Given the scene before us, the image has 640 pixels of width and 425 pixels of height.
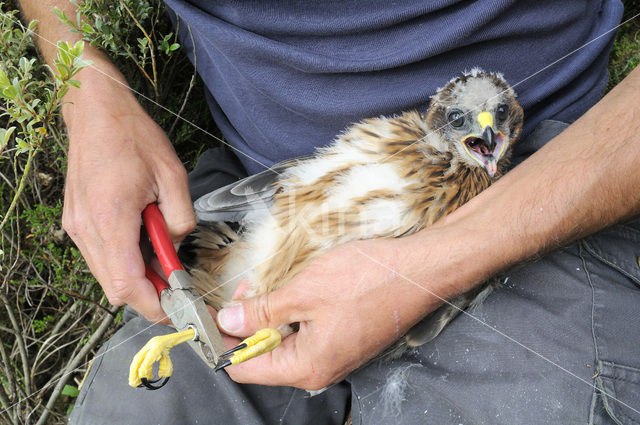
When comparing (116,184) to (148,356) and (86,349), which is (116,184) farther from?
(86,349)

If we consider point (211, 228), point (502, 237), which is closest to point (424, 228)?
point (502, 237)

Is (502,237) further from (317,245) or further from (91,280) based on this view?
(91,280)

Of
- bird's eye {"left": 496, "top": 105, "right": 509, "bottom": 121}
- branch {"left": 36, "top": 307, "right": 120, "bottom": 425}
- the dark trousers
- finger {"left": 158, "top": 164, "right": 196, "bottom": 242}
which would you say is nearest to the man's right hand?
finger {"left": 158, "top": 164, "right": 196, "bottom": 242}

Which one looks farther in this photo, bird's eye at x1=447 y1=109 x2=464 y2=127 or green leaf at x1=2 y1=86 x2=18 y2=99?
bird's eye at x1=447 y1=109 x2=464 y2=127

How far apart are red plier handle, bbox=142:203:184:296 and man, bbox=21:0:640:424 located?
0.03 metres

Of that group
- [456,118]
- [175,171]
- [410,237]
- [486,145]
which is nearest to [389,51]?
[456,118]

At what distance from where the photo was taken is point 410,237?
1.24 m

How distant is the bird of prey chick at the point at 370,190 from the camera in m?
1.34

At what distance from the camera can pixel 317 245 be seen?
1.34 metres

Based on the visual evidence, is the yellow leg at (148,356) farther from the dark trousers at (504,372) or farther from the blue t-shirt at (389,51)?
the blue t-shirt at (389,51)

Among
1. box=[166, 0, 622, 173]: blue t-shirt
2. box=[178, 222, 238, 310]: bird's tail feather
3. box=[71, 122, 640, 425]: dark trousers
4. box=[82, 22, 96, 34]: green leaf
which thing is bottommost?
box=[71, 122, 640, 425]: dark trousers

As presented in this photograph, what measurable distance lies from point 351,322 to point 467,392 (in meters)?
0.33

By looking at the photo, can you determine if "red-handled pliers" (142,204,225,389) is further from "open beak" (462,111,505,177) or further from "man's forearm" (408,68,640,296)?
"open beak" (462,111,505,177)

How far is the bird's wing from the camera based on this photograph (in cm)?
144
